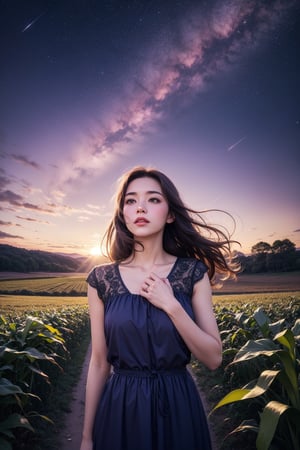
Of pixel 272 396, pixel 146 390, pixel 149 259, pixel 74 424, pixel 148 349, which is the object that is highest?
pixel 149 259

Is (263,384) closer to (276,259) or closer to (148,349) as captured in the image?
(148,349)

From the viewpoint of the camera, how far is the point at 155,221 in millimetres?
1770

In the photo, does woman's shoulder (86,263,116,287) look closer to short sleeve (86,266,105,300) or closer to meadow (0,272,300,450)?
short sleeve (86,266,105,300)

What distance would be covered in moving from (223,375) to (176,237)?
12.7 feet

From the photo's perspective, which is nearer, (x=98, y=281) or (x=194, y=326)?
(x=194, y=326)

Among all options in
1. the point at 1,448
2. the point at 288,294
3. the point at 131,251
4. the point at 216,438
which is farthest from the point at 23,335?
the point at 288,294

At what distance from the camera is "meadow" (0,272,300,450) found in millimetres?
1926

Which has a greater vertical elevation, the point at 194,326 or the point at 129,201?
the point at 129,201

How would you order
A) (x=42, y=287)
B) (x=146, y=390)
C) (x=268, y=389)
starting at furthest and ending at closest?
(x=42, y=287) → (x=268, y=389) → (x=146, y=390)

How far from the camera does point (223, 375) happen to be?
16.6 feet

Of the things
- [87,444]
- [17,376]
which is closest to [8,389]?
[87,444]

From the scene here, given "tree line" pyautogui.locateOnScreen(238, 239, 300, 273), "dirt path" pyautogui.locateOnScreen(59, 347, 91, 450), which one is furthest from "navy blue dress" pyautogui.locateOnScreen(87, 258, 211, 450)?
"tree line" pyautogui.locateOnScreen(238, 239, 300, 273)

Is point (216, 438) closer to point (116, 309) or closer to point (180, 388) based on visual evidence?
point (180, 388)

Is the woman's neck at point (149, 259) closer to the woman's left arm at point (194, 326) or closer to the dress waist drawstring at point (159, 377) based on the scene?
the woman's left arm at point (194, 326)
